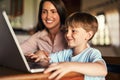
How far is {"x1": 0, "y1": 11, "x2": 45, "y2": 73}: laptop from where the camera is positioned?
26.9 inches

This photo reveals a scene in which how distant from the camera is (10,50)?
2.48 feet

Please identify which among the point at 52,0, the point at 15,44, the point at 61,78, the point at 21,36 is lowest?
the point at 21,36

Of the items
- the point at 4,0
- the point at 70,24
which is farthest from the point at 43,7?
the point at 4,0

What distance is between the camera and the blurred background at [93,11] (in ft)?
15.4

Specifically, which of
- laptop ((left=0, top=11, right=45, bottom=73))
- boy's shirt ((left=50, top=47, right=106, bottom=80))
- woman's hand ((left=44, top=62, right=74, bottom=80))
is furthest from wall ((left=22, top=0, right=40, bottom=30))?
woman's hand ((left=44, top=62, right=74, bottom=80))

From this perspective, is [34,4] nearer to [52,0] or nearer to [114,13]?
[114,13]

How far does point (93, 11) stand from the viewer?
5.48 m

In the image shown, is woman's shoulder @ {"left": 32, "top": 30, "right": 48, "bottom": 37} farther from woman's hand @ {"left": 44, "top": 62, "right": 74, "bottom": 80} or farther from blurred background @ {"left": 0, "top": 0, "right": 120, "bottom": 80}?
blurred background @ {"left": 0, "top": 0, "right": 120, "bottom": 80}

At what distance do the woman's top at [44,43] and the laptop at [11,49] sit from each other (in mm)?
592

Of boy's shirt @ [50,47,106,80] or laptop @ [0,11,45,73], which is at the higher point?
laptop @ [0,11,45,73]

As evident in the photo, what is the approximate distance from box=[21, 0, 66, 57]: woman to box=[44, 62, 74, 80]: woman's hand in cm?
70

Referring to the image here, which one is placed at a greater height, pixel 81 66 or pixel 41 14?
pixel 41 14

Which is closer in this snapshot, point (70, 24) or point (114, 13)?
point (70, 24)

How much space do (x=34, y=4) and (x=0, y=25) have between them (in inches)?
170
